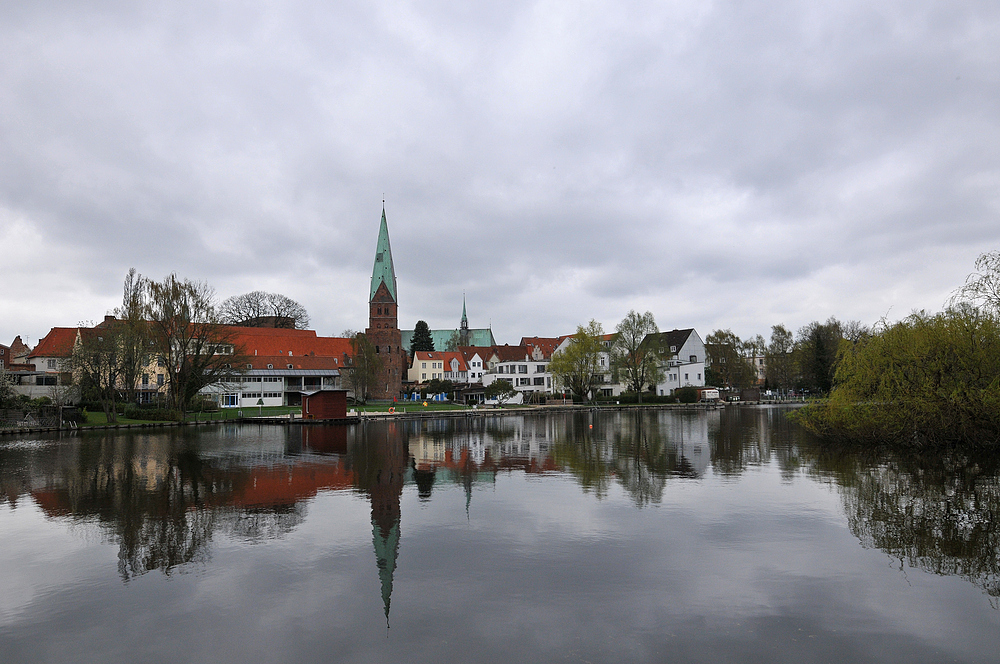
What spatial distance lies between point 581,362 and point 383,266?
99.9ft

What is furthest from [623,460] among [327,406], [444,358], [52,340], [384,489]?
[444,358]

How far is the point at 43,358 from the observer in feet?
226

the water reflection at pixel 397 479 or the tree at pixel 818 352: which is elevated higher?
the tree at pixel 818 352

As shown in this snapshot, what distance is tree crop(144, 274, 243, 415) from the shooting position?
4725 cm

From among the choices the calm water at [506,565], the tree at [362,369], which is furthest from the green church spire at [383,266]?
the calm water at [506,565]

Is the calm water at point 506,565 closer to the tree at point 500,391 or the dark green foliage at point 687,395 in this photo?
the dark green foliage at point 687,395

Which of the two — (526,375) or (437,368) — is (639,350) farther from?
(437,368)

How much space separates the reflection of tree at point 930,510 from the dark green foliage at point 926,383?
144 cm

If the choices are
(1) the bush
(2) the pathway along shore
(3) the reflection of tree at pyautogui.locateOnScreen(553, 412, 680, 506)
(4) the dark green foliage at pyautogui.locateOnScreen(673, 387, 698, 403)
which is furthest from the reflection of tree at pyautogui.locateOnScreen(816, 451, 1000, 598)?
(4) the dark green foliage at pyautogui.locateOnScreen(673, 387, 698, 403)

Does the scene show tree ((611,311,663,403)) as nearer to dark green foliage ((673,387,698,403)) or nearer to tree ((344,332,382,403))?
dark green foliage ((673,387,698,403))

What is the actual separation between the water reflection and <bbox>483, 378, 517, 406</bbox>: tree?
42682mm

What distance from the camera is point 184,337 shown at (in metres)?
47.6

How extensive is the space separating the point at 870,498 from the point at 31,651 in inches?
662

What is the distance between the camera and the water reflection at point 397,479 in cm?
1177
